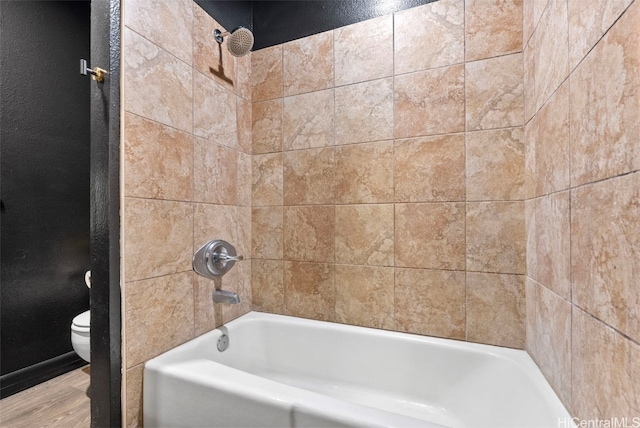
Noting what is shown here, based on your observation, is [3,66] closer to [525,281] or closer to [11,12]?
[11,12]

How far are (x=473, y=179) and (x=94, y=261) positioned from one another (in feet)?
5.37

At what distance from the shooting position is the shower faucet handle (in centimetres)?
143

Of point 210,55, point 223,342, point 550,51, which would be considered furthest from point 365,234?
point 210,55

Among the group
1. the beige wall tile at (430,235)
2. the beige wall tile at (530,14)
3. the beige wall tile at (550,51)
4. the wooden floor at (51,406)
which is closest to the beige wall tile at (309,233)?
the beige wall tile at (430,235)

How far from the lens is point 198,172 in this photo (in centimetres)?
145

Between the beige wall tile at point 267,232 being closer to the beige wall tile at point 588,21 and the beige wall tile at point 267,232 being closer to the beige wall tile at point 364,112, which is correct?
the beige wall tile at point 364,112

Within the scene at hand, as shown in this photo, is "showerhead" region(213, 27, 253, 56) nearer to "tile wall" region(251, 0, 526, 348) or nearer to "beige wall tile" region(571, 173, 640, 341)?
"tile wall" region(251, 0, 526, 348)

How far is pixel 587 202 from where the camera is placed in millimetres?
745

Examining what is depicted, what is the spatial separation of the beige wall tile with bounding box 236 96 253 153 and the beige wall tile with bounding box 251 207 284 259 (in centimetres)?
40

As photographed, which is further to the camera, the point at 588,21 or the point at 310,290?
the point at 310,290

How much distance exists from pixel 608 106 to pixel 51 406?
8.92 ft

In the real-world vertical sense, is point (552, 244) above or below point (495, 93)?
below

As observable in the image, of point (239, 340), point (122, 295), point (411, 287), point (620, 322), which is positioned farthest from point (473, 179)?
point (122, 295)

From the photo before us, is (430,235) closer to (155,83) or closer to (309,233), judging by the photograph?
(309,233)
